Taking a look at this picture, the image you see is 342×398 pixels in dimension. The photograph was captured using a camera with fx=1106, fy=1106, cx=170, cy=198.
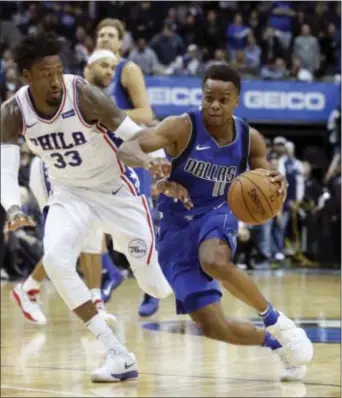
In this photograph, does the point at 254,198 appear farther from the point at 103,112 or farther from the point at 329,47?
the point at 329,47

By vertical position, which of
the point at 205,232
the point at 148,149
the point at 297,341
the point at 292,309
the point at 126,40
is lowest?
the point at 292,309

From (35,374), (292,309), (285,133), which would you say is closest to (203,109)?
(35,374)

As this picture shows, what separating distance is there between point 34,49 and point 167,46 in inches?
515

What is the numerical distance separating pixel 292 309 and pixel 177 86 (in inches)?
374

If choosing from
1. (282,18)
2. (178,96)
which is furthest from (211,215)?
(282,18)

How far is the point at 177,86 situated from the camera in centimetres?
1869

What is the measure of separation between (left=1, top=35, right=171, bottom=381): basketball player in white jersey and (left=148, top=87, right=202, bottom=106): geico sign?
38.9 ft

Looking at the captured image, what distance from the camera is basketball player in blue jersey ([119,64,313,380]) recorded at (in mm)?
5785

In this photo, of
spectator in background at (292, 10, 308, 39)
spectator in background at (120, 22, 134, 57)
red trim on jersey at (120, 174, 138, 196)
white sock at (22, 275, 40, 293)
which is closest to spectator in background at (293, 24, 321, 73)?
spectator in background at (292, 10, 308, 39)

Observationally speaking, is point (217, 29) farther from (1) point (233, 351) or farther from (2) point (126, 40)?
(1) point (233, 351)

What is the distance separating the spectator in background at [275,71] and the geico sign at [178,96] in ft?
4.52

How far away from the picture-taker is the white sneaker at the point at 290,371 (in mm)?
5898

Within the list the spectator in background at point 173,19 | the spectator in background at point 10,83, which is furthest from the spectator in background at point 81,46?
the spectator in background at point 173,19

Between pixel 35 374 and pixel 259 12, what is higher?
pixel 259 12
